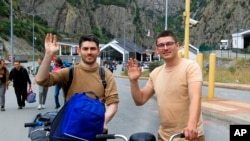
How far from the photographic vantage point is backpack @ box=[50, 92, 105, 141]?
347 centimetres

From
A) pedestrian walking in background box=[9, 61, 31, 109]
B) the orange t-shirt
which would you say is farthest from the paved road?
the orange t-shirt

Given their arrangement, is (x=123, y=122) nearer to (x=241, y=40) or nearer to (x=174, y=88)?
(x=174, y=88)

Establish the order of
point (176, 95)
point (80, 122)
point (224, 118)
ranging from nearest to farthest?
point (80, 122), point (176, 95), point (224, 118)

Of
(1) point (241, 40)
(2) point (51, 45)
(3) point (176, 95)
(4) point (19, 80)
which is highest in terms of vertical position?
(1) point (241, 40)

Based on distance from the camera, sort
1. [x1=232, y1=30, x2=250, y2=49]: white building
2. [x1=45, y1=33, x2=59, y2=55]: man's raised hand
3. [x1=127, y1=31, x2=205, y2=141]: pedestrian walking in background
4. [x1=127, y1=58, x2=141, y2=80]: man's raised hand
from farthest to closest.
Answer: [x1=232, y1=30, x2=250, y2=49]: white building < [x1=127, y1=58, x2=141, y2=80]: man's raised hand < [x1=45, y1=33, x2=59, y2=55]: man's raised hand < [x1=127, y1=31, x2=205, y2=141]: pedestrian walking in background

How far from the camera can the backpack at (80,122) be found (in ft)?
11.4

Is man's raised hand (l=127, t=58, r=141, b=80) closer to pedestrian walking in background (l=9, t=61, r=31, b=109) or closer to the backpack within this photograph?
the backpack

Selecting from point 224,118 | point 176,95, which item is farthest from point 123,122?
point 176,95

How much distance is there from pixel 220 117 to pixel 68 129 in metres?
9.10

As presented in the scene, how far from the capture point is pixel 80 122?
11.4 ft

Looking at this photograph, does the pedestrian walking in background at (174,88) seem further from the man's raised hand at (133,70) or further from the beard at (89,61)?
the beard at (89,61)

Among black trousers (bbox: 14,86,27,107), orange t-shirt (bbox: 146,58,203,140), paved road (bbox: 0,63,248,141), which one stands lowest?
paved road (bbox: 0,63,248,141)

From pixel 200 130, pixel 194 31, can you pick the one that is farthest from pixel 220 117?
pixel 194 31

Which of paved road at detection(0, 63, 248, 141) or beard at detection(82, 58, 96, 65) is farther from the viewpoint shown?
paved road at detection(0, 63, 248, 141)
